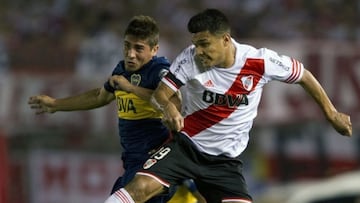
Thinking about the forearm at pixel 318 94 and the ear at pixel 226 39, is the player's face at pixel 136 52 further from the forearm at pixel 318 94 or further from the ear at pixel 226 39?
the forearm at pixel 318 94

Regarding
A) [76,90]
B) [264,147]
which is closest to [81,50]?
[76,90]

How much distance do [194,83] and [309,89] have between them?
97 centimetres

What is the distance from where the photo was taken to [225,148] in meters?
11.2

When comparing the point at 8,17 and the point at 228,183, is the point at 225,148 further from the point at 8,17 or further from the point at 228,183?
the point at 8,17

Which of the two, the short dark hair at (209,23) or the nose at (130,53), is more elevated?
the short dark hair at (209,23)

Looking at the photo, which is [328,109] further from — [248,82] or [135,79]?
[135,79]

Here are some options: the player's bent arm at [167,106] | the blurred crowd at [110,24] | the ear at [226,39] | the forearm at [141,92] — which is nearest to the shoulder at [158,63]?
the forearm at [141,92]

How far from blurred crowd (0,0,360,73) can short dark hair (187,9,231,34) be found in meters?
7.98

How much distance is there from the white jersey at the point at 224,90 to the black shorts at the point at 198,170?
0.08 metres

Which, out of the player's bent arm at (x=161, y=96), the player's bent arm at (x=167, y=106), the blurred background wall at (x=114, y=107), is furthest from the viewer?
the blurred background wall at (x=114, y=107)

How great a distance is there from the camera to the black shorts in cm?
1098

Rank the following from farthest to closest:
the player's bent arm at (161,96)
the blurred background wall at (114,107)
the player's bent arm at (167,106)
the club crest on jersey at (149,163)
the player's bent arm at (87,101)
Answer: the blurred background wall at (114,107)
the player's bent arm at (87,101)
the club crest on jersey at (149,163)
the player's bent arm at (161,96)
the player's bent arm at (167,106)

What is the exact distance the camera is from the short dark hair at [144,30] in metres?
11.1

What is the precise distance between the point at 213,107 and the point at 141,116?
2.07 ft
